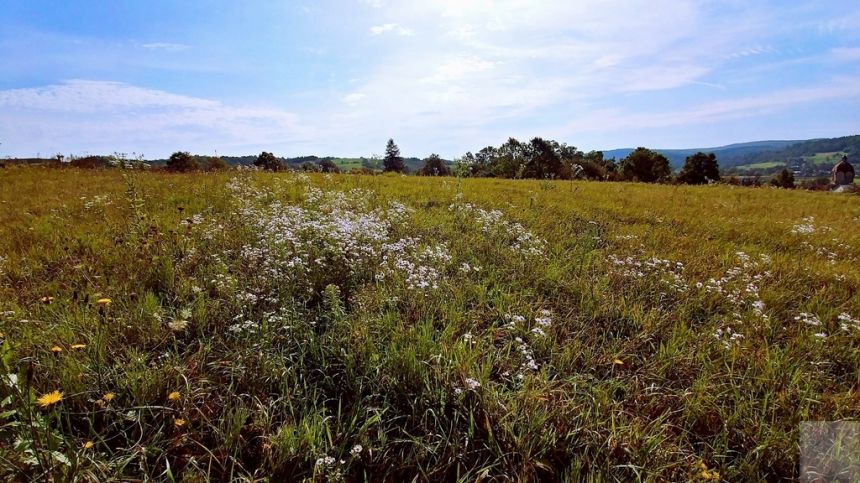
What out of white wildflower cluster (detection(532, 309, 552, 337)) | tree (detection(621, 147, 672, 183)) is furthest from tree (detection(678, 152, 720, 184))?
white wildflower cluster (detection(532, 309, 552, 337))

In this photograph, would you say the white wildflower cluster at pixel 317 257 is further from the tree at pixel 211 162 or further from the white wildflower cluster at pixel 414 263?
the tree at pixel 211 162

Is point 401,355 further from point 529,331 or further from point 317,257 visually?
point 317,257

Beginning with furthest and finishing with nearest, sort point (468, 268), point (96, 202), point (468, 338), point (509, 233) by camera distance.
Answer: point (96, 202), point (509, 233), point (468, 268), point (468, 338)

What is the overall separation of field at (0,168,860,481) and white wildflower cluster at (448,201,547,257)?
69 mm

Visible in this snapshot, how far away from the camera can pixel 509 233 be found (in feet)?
19.9

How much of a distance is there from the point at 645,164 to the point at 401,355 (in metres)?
66.0

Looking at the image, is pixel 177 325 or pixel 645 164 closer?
pixel 177 325

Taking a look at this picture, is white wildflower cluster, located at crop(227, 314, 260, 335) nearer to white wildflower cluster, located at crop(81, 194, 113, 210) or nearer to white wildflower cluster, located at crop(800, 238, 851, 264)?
white wildflower cluster, located at crop(81, 194, 113, 210)

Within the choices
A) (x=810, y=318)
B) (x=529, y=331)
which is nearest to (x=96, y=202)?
(x=529, y=331)

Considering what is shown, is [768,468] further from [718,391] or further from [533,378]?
[533,378]

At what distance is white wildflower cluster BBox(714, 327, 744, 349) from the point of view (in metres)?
3.18


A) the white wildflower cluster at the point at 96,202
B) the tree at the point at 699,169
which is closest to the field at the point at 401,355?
the white wildflower cluster at the point at 96,202

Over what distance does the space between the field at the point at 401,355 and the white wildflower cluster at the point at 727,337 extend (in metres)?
0.04

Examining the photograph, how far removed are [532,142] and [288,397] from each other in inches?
2844
